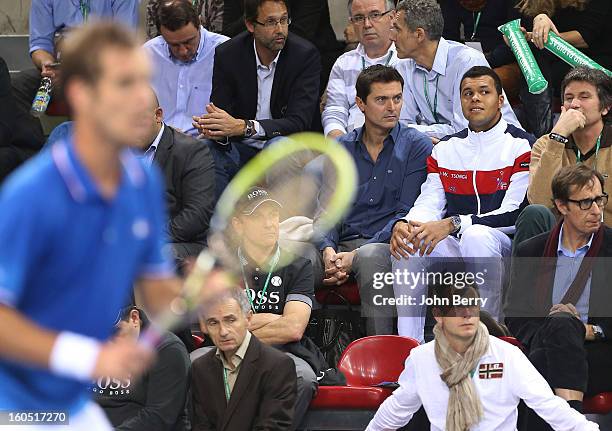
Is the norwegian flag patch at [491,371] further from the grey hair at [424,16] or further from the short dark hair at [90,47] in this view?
the short dark hair at [90,47]

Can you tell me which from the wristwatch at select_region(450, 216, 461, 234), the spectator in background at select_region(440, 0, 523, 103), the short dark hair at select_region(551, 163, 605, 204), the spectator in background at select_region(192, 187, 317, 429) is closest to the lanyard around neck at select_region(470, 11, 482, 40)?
the spectator in background at select_region(440, 0, 523, 103)

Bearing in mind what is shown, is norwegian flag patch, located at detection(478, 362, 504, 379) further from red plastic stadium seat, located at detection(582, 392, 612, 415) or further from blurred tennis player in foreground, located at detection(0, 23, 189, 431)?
blurred tennis player in foreground, located at detection(0, 23, 189, 431)

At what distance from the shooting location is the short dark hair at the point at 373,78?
657 cm

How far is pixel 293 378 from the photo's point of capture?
5438 millimetres

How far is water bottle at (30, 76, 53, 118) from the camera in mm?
7641

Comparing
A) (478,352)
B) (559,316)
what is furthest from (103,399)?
(559,316)

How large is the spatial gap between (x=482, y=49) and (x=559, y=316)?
2.77 meters

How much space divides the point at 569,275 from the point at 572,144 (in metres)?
0.89

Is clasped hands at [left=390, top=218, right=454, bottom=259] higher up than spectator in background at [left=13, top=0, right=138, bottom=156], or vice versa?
spectator in background at [left=13, top=0, right=138, bottom=156]

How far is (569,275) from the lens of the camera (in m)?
5.68

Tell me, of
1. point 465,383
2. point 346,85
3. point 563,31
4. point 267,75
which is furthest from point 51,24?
point 465,383

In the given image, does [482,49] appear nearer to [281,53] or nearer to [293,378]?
[281,53]

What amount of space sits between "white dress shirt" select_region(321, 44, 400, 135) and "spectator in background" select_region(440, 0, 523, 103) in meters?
0.70

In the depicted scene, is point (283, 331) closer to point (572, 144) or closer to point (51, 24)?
point (572, 144)
